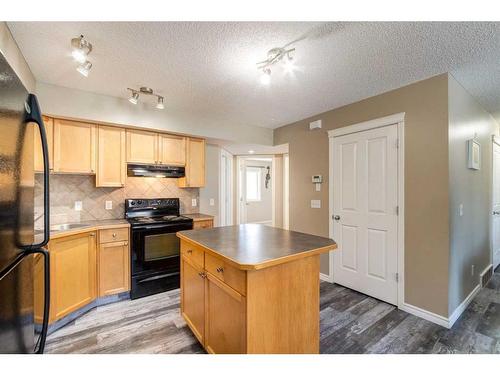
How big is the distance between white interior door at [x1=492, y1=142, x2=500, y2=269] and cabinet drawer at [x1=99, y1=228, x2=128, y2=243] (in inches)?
200

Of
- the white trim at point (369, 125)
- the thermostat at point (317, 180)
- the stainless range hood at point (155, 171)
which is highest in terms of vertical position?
the white trim at point (369, 125)

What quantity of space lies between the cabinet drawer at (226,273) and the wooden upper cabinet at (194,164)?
1.90m

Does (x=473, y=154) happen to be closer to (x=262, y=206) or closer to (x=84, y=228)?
(x=84, y=228)

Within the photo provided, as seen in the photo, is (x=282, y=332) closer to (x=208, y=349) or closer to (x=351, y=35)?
(x=208, y=349)

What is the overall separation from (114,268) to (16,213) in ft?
7.02

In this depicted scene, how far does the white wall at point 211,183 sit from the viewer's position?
12.7ft

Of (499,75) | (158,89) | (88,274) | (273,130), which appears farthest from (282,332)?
(273,130)

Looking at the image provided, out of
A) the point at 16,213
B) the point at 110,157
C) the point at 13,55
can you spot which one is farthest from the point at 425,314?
the point at 13,55

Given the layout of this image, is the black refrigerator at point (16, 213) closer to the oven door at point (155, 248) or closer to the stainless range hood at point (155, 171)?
the oven door at point (155, 248)

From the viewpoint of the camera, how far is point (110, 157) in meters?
2.75

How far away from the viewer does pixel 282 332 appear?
1416 mm

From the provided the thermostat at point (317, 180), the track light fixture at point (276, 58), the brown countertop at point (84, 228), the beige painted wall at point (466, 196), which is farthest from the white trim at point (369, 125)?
the brown countertop at point (84, 228)
